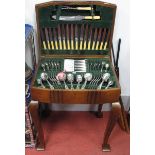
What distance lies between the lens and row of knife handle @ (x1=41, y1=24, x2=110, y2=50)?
1.91 m

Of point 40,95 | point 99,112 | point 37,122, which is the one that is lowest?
point 99,112

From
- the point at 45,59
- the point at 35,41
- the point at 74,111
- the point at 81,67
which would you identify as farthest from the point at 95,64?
the point at 74,111

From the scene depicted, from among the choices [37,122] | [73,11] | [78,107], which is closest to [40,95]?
[37,122]

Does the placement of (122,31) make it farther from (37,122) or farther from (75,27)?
(37,122)

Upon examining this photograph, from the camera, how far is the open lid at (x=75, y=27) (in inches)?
72.7

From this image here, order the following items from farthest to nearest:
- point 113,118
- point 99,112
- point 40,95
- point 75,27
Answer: point 99,112 → point 75,27 → point 113,118 → point 40,95

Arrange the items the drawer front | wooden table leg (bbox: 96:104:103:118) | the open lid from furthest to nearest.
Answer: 1. wooden table leg (bbox: 96:104:103:118)
2. the open lid
3. the drawer front

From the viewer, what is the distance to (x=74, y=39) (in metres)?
1.94

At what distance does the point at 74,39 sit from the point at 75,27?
3.4 inches

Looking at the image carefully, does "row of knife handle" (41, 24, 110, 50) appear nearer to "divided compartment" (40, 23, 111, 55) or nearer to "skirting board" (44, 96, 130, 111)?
"divided compartment" (40, 23, 111, 55)

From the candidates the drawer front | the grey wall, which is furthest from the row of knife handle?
the drawer front

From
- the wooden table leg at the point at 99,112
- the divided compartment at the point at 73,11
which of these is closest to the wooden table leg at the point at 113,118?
the wooden table leg at the point at 99,112

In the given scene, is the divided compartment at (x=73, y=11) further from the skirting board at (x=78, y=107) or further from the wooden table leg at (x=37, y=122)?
the skirting board at (x=78, y=107)

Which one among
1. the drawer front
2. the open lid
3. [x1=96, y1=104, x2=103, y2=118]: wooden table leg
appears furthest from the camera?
[x1=96, y1=104, x2=103, y2=118]: wooden table leg
